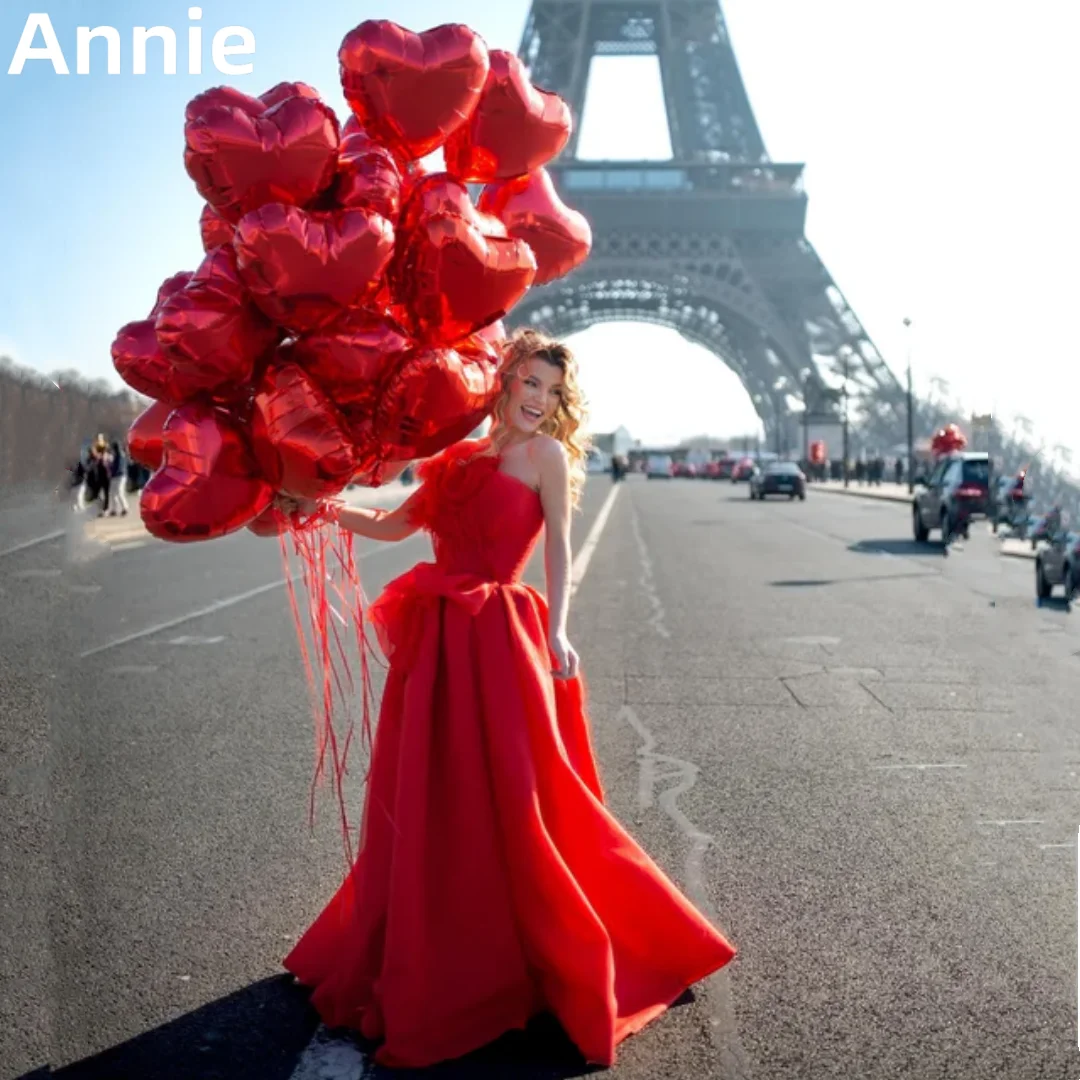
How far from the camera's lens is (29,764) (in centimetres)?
648

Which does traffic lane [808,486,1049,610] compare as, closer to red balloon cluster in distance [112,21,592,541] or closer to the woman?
the woman

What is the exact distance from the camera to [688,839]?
5.28m

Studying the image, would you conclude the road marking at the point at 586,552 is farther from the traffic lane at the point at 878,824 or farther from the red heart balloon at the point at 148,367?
the red heart balloon at the point at 148,367

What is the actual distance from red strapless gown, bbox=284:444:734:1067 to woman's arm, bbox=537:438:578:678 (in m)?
0.04

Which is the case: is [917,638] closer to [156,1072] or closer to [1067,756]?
[1067,756]

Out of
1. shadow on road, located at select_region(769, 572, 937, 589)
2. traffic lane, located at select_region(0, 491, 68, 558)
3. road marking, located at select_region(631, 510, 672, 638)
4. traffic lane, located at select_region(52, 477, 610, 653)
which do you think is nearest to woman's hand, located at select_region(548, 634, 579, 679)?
traffic lane, located at select_region(0, 491, 68, 558)

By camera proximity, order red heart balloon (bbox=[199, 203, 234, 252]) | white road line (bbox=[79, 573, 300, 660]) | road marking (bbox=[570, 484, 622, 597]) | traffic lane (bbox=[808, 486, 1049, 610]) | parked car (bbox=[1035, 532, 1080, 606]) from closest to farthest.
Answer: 1. red heart balloon (bbox=[199, 203, 234, 252])
2. white road line (bbox=[79, 573, 300, 660])
3. parked car (bbox=[1035, 532, 1080, 606])
4. road marking (bbox=[570, 484, 622, 597])
5. traffic lane (bbox=[808, 486, 1049, 610])

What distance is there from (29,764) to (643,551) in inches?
650

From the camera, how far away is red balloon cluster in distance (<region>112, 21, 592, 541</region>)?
123 inches

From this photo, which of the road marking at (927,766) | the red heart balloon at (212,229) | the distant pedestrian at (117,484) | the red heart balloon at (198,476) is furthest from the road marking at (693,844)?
the distant pedestrian at (117,484)

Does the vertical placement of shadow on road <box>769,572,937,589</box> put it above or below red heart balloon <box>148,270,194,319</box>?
below

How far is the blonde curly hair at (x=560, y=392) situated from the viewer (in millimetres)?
3625

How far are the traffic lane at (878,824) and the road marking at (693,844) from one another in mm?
34

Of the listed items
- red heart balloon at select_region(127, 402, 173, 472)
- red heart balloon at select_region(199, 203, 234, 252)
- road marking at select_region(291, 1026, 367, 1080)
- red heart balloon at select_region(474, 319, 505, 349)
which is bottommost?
road marking at select_region(291, 1026, 367, 1080)
